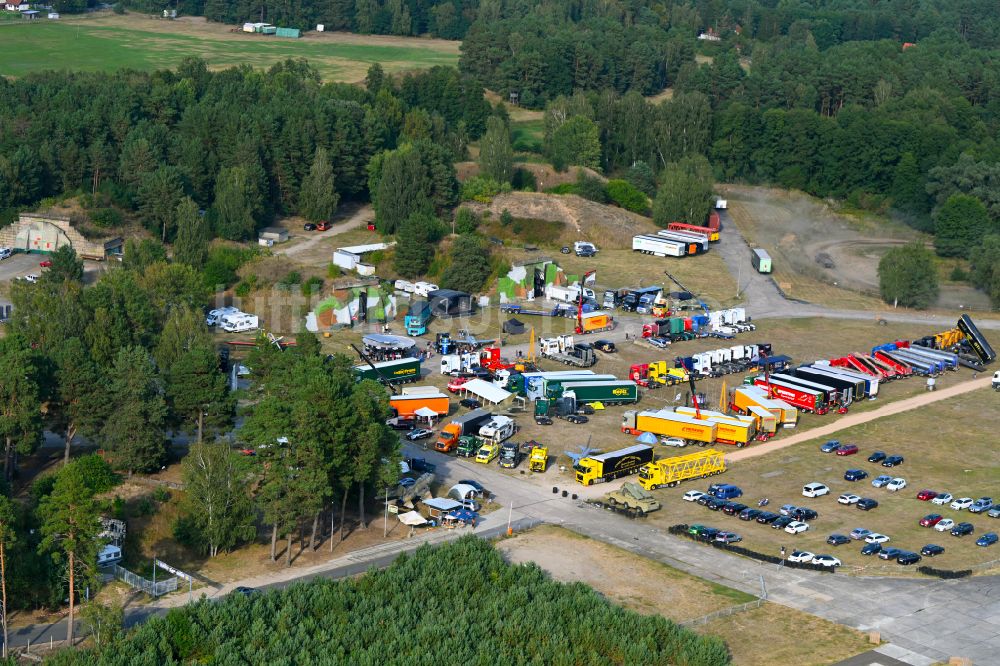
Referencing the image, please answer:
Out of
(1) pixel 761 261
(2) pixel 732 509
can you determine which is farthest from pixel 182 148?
(2) pixel 732 509

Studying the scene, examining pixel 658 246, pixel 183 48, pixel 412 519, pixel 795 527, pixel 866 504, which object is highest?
pixel 183 48

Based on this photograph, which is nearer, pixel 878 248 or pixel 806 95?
pixel 878 248

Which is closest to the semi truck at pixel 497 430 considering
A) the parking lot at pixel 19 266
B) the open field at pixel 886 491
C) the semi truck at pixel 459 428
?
the semi truck at pixel 459 428

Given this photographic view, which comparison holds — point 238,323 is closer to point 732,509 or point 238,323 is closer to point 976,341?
point 732,509

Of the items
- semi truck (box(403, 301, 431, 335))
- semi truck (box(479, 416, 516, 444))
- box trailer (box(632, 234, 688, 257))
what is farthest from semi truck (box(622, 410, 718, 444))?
box trailer (box(632, 234, 688, 257))

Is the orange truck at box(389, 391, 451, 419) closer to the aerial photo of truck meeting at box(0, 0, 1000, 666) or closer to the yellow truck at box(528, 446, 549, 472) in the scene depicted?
the aerial photo of truck meeting at box(0, 0, 1000, 666)

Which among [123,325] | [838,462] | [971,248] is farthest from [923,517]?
[971,248]

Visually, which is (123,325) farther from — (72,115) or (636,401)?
(72,115)
